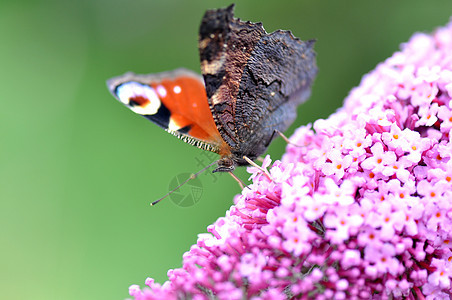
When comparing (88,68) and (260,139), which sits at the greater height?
(88,68)

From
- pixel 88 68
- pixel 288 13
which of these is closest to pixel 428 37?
pixel 288 13

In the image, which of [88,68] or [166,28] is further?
[166,28]

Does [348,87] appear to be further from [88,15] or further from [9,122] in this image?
[9,122]

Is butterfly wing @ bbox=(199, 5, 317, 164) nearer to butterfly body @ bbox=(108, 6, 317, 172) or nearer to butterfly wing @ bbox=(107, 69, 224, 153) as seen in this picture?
butterfly body @ bbox=(108, 6, 317, 172)

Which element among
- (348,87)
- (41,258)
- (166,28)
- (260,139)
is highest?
(166,28)

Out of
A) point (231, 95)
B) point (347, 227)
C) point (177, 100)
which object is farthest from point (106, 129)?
point (347, 227)

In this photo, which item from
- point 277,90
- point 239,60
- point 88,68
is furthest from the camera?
point 88,68
